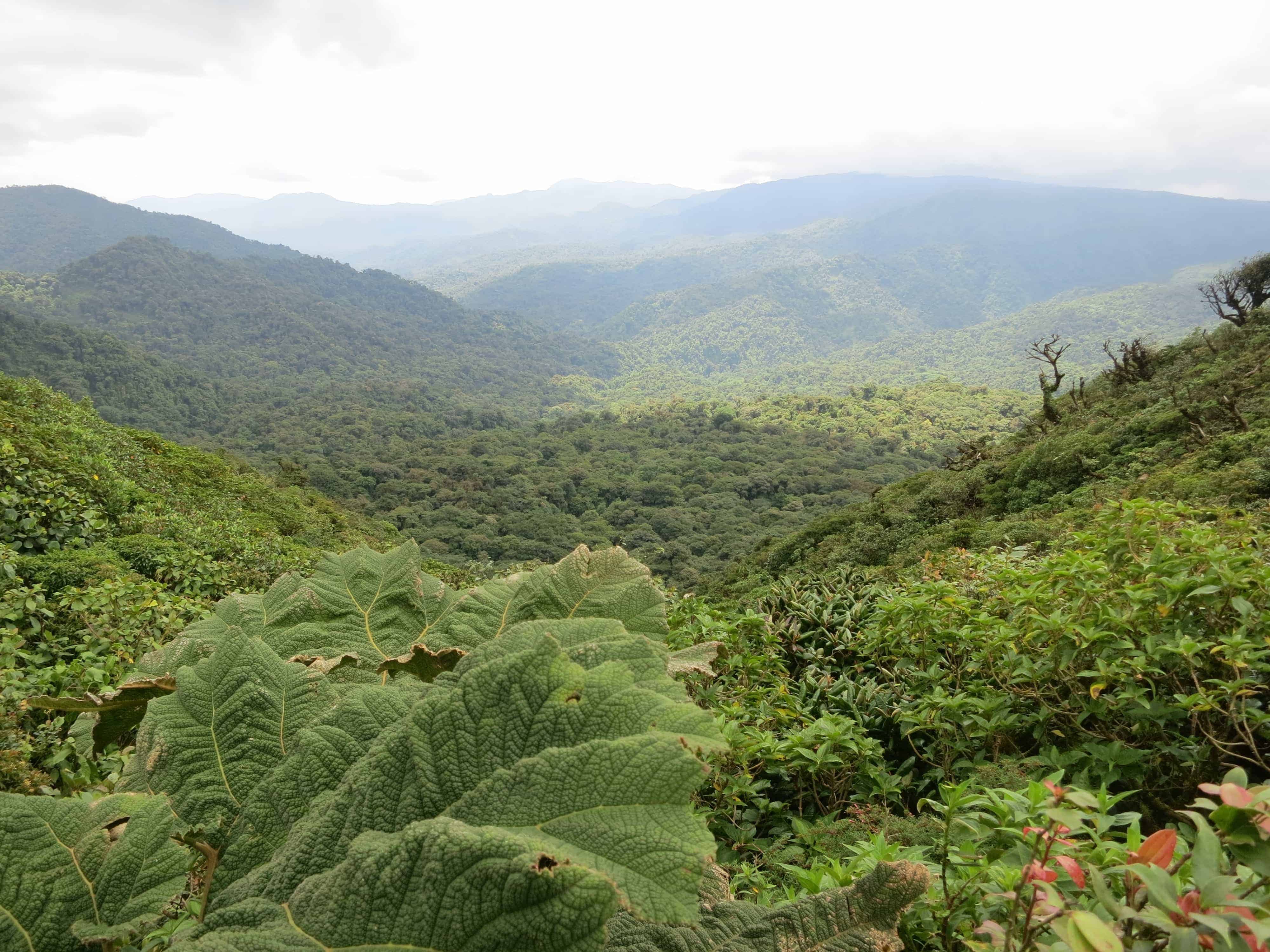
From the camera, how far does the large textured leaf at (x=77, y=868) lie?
2.49 ft

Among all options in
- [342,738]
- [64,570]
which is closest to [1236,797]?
[342,738]

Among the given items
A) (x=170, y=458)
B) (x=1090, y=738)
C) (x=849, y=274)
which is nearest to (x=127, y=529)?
(x=170, y=458)

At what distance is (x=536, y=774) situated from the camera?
71 centimetres

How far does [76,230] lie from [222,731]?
752 ft

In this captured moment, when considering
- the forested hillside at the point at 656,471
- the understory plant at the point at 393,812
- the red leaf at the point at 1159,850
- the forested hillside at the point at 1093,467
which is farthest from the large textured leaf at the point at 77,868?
the forested hillside at the point at 656,471

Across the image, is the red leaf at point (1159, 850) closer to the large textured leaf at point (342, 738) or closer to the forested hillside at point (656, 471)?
the large textured leaf at point (342, 738)

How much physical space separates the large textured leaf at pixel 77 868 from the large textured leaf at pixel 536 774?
0.11 metres

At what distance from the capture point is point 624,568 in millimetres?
1329

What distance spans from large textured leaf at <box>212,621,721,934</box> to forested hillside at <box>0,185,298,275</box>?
19361cm

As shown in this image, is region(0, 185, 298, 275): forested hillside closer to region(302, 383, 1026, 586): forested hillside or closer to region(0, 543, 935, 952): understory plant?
region(302, 383, 1026, 586): forested hillside

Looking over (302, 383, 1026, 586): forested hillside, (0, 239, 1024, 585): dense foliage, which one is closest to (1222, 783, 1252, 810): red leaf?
(0, 239, 1024, 585): dense foliage

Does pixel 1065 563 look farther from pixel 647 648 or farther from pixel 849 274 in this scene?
pixel 849 274

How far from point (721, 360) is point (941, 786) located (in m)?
155

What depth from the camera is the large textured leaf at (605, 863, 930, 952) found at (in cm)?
88
